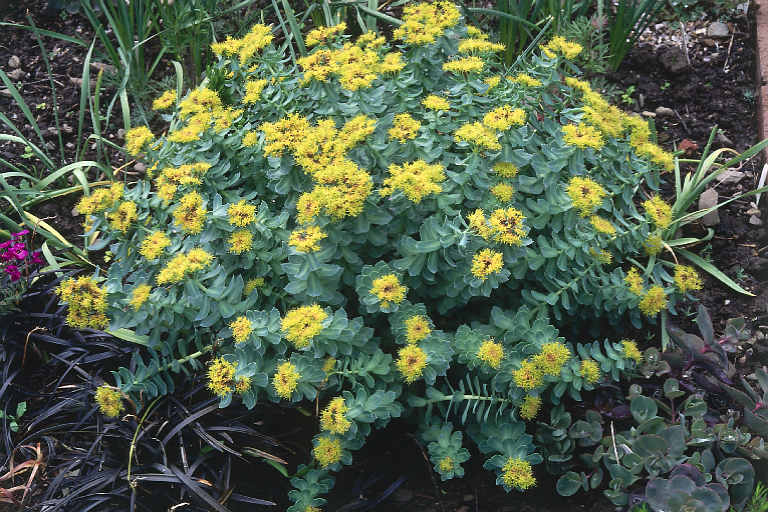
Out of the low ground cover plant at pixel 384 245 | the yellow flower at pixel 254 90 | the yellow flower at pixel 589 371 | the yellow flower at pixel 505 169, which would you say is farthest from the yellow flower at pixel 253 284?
the yellow flower at pixel 589 371

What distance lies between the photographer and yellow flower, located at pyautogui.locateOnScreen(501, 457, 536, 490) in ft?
6.56

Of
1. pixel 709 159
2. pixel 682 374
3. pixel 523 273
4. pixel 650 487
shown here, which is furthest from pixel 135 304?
pixel 709 159

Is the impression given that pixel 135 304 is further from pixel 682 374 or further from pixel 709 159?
pixel 709 159

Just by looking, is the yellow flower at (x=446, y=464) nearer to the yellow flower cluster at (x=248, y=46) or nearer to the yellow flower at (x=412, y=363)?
the yellow flower at (x=412, y=363)

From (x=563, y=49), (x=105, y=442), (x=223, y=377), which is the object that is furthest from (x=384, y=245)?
(x=105, y=442)

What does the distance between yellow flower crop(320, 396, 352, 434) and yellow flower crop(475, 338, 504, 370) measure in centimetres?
43

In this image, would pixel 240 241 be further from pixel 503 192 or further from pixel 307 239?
pixel 503 192

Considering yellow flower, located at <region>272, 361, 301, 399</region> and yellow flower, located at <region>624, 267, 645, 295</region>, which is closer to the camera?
yellow flower, located at <region>272, 361, 301, 399</region>

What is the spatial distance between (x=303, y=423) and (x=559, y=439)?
0.92m

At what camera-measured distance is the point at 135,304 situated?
196 centimetres

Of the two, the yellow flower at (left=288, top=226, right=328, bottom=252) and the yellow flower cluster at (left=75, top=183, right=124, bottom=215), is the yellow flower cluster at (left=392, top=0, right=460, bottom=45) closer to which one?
the yellow flower at (left=288, top=226, right=328, bottom=252)

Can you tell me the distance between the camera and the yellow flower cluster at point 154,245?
203cm

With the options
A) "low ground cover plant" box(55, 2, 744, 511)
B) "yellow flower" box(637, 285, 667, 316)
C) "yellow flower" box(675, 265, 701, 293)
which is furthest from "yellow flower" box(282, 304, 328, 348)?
"yellow flower" box(675, 265, 701, 293)

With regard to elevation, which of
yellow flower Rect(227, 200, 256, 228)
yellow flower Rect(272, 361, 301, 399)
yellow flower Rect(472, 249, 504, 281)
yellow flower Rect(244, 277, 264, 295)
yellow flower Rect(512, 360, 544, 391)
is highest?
yellow flower Rect(227, 200, 256, 228)
